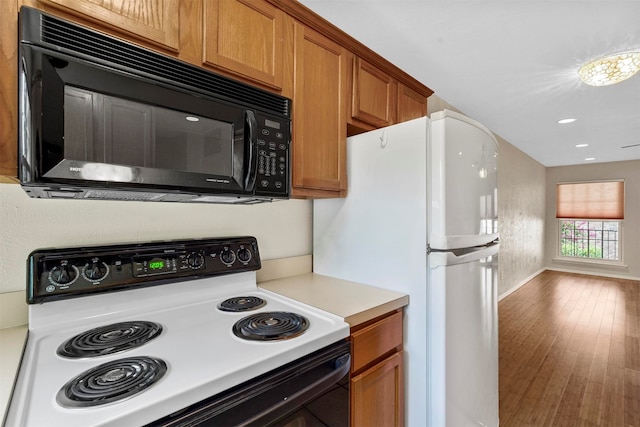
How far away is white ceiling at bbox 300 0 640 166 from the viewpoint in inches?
58.2

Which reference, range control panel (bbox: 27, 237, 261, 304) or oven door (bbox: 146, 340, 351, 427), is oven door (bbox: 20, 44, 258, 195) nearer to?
range control panel (bbox: 27, 237, 261, 304)

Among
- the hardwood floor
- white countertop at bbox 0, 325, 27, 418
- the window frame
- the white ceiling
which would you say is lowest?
the hardwood floor

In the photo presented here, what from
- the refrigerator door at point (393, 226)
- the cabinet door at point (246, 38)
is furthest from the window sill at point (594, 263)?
the cabinet door at point (246, 38)

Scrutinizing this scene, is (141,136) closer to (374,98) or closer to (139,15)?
(139,15)

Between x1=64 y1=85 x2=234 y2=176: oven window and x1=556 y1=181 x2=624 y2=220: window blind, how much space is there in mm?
8191

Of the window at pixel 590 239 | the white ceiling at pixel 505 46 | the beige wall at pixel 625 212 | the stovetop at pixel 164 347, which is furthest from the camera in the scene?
the window at pixel 590 239

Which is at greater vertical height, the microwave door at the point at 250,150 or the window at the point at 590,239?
the microwave door at the point at 250,150

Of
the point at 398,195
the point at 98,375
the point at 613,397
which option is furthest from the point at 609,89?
the point at 98,375

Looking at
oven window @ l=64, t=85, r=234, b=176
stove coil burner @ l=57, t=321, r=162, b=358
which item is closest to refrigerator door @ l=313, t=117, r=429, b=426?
oven window @ l=64, t=85, r=234, b=176

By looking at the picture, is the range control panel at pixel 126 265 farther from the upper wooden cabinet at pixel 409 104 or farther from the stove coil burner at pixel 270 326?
the upper wooden cabinet at pixel 409 104

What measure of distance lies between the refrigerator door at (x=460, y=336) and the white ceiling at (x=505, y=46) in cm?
122

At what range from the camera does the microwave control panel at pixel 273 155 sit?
111 cm

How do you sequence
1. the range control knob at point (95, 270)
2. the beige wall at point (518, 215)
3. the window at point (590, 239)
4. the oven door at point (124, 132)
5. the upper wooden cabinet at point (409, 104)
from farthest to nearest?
the window at point (590, 239) < the beige wall at point (518, 215) < the upper wooden cabinet at point (409, 104) < the range control knob at point (95, 270) < the oven door at point (124, 132)

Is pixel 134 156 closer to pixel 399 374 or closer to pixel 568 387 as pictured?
pixel 399 374
